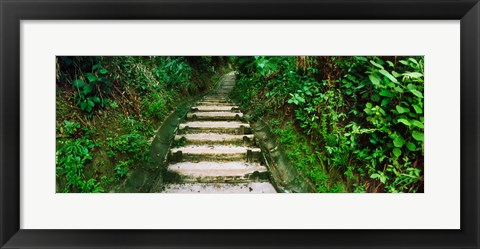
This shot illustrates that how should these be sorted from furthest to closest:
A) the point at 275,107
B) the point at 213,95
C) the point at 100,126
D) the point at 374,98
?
the point at 213,95, the point at 275,107, the point at 100,126, the point at 374,98

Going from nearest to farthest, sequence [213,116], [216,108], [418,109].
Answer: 1. [418,109]
2. [213,116]
3. [216,108]

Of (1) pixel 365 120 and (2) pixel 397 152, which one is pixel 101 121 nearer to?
(1) pixel 365 120

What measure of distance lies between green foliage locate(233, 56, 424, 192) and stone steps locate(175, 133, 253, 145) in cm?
59

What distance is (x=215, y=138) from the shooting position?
84.7 inches

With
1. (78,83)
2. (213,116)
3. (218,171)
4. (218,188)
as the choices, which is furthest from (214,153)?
(78,83)

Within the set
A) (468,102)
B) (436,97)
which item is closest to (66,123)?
(436,97)

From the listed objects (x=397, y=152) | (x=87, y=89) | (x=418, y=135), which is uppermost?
(x=87, y=89)

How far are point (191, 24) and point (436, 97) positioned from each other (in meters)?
1.61

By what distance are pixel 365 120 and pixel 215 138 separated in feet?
4.37

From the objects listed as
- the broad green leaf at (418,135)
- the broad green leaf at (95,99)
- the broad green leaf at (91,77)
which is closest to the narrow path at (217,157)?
the broad green leaf at (95,99)

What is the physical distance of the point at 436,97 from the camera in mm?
1331

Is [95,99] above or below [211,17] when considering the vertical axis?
below

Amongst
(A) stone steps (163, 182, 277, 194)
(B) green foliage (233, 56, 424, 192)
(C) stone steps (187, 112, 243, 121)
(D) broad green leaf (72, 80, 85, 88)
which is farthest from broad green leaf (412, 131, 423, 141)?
(D) broad green leaf (72, 80, 85, 88)

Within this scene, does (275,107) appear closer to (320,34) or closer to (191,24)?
(320,34)
